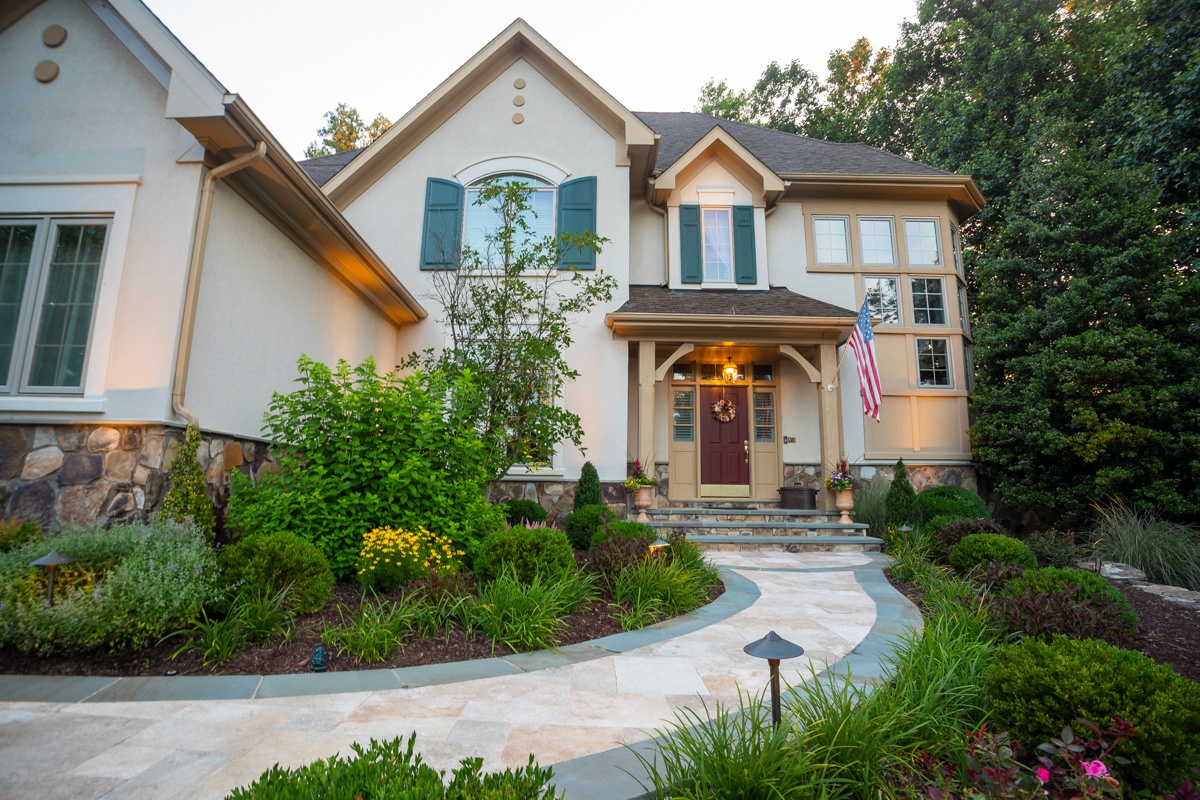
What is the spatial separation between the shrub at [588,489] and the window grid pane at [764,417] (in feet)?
11.8

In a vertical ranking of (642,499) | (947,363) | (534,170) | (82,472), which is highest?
(534,170)

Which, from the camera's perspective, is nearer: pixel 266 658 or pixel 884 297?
pixel 266 658

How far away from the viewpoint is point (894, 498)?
9039mm

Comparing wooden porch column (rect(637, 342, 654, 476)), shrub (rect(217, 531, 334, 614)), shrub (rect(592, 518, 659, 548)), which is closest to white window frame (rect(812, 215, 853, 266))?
wooden porch column (rect(637, 342, 654, 476))

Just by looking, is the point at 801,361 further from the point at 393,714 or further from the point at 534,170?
the point at 393,714

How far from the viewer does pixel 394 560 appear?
454 centimetres

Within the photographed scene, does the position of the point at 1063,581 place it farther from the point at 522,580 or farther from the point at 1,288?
the point at 1,288

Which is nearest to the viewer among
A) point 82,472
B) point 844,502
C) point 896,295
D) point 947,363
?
point 82,472

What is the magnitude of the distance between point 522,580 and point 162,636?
2197 mm

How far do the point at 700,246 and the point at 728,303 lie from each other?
1.53 metres

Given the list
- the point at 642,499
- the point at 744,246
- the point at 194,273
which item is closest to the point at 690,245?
the point at 744,246

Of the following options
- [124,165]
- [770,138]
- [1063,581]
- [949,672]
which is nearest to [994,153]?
[770,138]

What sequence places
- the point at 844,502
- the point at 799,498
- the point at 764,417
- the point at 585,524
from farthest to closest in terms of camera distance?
1. the point at 764,417
2. the point at 799,498
3. the point at 844,502
4. the point at 585,524

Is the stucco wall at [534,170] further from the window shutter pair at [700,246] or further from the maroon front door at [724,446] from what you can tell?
the maroon front door at [724,446]
